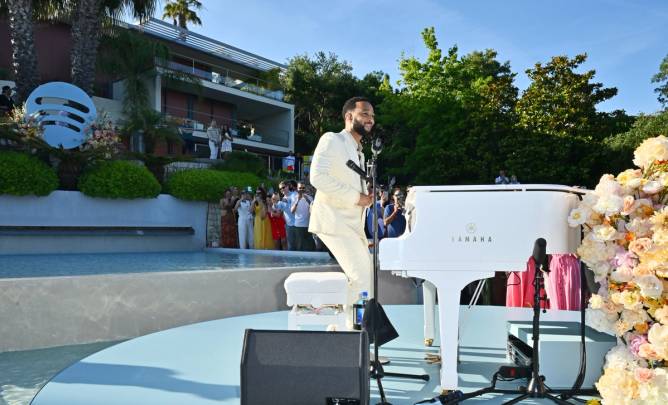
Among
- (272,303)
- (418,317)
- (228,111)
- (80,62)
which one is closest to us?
(418,317)

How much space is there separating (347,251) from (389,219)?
5.28 metres

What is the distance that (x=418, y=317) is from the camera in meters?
6.20

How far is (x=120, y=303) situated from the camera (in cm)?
569

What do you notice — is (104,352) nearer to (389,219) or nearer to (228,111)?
(389,219)

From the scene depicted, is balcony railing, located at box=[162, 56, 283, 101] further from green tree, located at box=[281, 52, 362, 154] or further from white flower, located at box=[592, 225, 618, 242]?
white flower, located at box=[592, 225, 618, 242]

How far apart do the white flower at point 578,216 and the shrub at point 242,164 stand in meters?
14.4

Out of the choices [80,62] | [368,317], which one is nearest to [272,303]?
[368,317]

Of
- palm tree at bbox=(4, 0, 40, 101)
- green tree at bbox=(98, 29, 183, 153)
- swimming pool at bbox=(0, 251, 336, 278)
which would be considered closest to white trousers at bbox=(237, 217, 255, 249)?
swimming pool at bbox=(0, 251, 336, 278)

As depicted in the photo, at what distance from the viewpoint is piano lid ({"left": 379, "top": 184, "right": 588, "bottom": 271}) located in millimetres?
3219

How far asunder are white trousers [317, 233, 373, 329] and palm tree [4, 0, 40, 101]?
1409 centimetres

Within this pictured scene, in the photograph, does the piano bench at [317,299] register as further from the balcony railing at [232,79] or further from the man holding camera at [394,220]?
the balcony railing at [232,79]

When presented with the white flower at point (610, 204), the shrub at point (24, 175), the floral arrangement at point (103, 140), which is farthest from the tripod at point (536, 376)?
the floral arrangement at point (103, 140)

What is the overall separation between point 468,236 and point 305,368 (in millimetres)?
1351

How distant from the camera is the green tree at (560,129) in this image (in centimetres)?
2409
